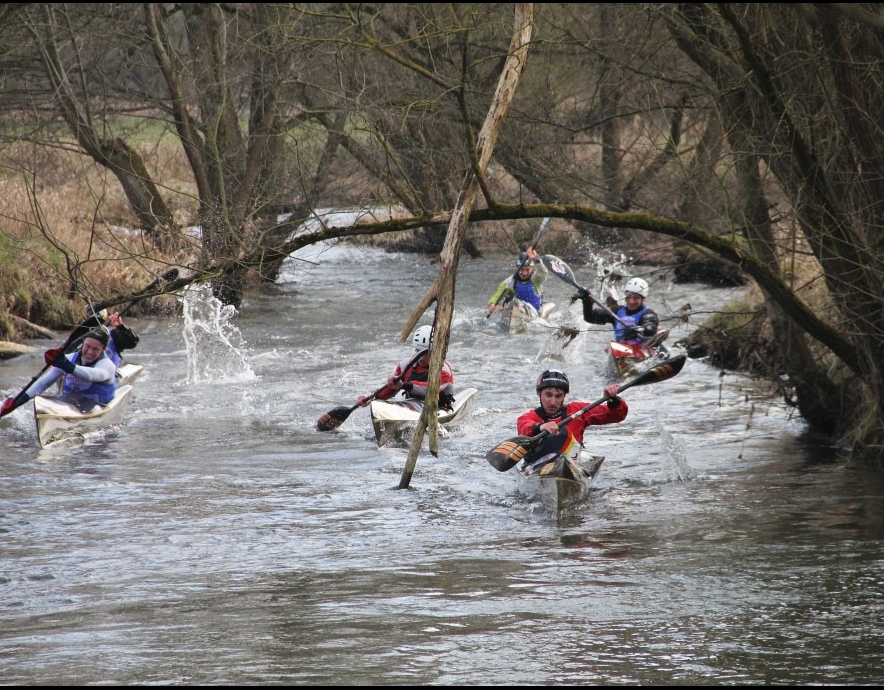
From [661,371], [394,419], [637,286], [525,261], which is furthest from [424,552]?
[525,261]

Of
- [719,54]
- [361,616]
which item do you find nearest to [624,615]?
[361,616]

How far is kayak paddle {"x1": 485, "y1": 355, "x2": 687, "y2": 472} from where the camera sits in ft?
31.0

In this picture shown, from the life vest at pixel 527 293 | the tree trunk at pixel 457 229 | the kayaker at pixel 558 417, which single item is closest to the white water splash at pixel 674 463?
the kayaker at pixel 558 417

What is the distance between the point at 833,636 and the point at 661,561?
171cm

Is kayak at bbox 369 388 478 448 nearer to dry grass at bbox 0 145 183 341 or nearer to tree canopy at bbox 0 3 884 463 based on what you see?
tree canopy at bbox 0 3 884 463

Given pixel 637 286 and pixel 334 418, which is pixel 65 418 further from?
pixel 637 286

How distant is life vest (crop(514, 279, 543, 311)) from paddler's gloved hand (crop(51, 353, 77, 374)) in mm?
9145

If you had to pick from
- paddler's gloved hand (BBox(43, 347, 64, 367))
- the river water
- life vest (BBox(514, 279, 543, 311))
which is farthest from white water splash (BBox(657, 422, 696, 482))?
life vest (BBox(514, 279, 543, 311))

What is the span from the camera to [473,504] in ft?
32.4

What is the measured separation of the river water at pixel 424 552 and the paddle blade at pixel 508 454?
1.44 ft

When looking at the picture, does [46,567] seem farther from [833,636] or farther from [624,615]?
[833,636]

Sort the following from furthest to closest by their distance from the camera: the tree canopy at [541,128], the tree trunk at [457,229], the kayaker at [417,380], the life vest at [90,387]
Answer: the life vest at [90,387], the kayaker at [417,380], the tree canopy at [541,128], the tree trunk at [457,229]

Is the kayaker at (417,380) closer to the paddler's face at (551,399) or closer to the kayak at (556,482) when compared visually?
the paddler's face at (551,399)

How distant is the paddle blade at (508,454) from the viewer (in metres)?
9.43
